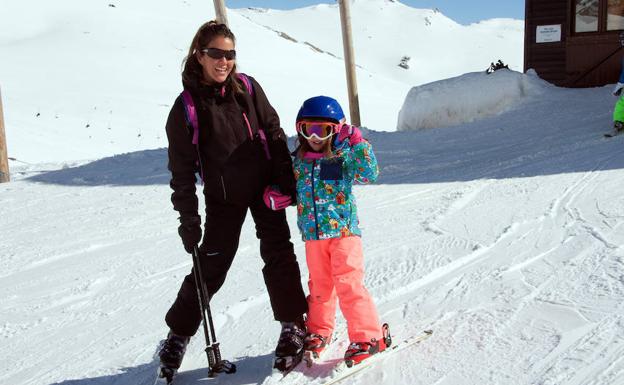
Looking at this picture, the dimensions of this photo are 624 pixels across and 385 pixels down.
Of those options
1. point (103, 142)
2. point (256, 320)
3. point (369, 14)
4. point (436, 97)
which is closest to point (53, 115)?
point (103, 142)

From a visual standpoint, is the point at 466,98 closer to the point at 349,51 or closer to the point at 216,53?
the point at 349,51

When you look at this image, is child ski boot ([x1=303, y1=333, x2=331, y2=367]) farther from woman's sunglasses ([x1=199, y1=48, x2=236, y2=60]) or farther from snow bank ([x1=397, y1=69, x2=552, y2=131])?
snow bank ([x1=397, y1=69, x2=552, y2=131])

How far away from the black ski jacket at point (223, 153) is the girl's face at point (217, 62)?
5cm

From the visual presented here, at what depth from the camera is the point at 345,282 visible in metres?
2.82

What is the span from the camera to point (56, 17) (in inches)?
1024

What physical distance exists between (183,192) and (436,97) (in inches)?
378

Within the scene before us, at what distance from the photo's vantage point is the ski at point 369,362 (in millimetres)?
2836

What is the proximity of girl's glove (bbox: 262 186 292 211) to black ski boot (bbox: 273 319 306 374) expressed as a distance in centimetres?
58

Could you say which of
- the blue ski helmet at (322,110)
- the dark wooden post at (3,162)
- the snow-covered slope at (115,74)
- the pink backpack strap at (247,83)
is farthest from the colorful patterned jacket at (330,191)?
the snow-covered slope at (115,74)

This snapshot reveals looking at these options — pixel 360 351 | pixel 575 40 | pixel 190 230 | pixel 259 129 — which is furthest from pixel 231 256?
pixel 575 40

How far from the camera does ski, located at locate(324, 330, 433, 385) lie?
2836 mm

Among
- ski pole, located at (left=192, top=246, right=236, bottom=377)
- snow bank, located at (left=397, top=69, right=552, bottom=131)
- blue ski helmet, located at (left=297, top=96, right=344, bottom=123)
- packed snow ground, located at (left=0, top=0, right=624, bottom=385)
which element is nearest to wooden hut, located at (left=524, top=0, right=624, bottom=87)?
packed snow ground, located at (left=0, top=0, right=624, bottom=385)

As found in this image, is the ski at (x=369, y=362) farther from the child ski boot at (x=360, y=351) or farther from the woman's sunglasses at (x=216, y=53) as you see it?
the woman's sunglasses at (x=216, y=53)

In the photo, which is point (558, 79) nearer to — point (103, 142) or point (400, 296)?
point (103, 142)
